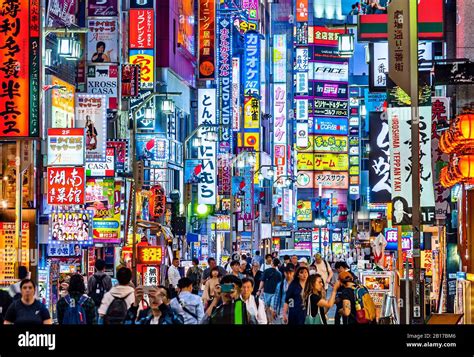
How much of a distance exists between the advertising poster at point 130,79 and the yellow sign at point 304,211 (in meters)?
93.6

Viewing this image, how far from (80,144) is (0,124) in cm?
555

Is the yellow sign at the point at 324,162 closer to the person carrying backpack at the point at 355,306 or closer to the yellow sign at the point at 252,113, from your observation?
the yellow sign at the point at 252,113

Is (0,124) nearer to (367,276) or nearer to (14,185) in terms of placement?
(14,185)

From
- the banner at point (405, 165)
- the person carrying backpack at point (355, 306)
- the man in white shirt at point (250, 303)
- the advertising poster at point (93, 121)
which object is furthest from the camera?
the advertising poster at point (93, 121)

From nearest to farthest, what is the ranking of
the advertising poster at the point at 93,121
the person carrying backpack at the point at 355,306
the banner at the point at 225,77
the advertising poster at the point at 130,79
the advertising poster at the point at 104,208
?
the person carrying backpack at the point at 355,306
the advertising poster at the point at 93,121
the advertising poster at the point at 104,208
the advertising poster at the point at 130,79
the banner at the point at 225,77

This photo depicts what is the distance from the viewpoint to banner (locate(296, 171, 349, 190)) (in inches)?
5423

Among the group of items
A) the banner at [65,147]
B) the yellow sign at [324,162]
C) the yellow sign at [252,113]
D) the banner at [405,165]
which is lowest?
the banner at [405,165]

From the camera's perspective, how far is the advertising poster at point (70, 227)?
3356 centimetres

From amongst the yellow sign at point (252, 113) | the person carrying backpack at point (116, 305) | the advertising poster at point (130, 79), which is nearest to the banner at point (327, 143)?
the yellow sign at point (252, 113)

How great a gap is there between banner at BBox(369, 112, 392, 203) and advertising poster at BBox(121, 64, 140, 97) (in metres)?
17.6

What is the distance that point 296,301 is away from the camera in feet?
64.2

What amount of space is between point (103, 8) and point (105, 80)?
112 inches

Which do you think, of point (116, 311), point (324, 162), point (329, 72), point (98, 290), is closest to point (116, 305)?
point (116, 311)

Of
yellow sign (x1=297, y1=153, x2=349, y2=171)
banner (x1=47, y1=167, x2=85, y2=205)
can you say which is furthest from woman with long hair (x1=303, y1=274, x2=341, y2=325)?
yellow sign (x1=297, y1=153, x2=349, y2=171)
